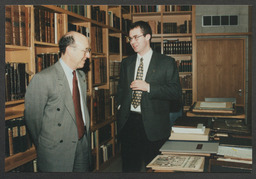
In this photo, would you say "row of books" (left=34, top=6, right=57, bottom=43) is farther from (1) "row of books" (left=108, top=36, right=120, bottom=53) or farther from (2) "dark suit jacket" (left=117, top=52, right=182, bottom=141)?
(1) "row of books" (left=108, top=36, right=120, bottom=53)

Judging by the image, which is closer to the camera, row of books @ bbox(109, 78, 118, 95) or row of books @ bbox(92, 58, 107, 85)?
row of books @ bbox(92, 58, 107, 85)

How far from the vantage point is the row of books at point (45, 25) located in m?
2.12

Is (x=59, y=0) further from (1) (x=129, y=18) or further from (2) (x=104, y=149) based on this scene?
(1) (x=129, y=18)

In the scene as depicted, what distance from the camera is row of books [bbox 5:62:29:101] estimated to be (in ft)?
6.39

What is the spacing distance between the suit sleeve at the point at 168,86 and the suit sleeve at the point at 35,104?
0.92m

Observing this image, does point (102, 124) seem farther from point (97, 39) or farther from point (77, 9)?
point (77, 9)

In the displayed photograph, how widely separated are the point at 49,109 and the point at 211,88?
3792mm

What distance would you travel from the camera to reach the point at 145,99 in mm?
2277

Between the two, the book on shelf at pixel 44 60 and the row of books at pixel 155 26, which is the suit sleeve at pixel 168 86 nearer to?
the book on shelf at pixel 44 60

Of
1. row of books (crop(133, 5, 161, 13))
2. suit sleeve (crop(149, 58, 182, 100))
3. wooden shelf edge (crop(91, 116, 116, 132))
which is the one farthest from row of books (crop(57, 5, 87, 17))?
row of books (crop(133, 5, 161, 13))

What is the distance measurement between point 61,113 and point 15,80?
0.45m

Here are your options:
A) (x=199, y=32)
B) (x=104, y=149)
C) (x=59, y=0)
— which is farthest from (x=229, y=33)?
(x=59, y=0)

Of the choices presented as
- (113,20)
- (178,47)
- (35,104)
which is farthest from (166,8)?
(35,104)

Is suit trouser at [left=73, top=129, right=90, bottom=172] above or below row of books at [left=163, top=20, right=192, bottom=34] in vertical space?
below
